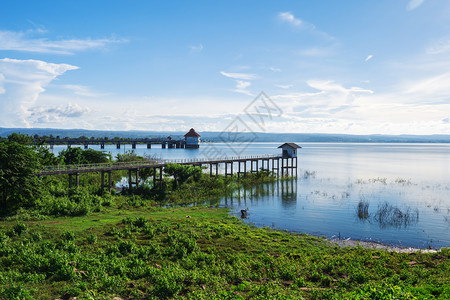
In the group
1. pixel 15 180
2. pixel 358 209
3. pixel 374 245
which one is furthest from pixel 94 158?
pixel 374 245

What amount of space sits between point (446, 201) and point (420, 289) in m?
42.3

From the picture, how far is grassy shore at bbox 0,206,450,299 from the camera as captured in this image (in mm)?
13441

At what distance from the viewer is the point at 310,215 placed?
127ft

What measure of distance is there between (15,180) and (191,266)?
22071mm

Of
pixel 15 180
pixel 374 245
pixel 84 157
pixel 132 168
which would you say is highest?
pixel 84 157

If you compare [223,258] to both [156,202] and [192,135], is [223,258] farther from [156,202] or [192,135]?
[192,135]

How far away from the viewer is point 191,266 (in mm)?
17766

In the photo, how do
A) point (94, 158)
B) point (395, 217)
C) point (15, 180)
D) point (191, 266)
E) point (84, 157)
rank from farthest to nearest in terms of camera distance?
point (84, 157) < point (94, 158) < point (395, 217) < point (15, 180) < point (191, 266)

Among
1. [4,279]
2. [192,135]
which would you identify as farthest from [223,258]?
[192,135]

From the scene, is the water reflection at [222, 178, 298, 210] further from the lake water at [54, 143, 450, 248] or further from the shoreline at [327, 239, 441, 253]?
the shoreline at [327, 239, 441, 253]

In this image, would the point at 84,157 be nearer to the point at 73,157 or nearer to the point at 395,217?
the point at 73,157

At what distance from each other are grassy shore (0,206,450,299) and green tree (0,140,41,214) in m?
4.34

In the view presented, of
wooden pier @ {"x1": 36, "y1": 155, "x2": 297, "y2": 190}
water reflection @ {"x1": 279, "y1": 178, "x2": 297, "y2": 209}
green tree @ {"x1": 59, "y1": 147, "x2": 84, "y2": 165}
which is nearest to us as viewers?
wooden pier @ {"x1": 36, "y1": 155, "x2": 297, "y2": 190}

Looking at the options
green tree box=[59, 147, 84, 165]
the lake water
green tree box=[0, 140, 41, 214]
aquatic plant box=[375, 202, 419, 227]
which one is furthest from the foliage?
aquatic plant box=[375, 202, 419, 227]
